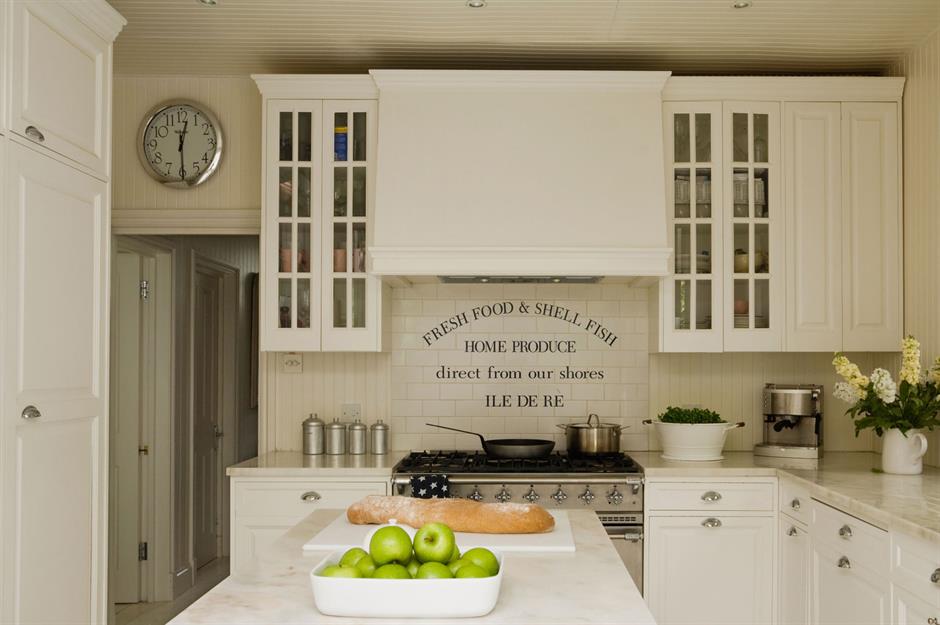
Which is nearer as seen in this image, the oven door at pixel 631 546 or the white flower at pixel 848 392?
the white flower at pixel 848 392

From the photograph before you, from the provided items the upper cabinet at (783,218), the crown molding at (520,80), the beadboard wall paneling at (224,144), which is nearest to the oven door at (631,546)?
the upper cabinet at (783,218)

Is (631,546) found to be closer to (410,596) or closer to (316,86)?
(410,596)

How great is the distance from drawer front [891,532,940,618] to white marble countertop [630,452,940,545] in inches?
1.4

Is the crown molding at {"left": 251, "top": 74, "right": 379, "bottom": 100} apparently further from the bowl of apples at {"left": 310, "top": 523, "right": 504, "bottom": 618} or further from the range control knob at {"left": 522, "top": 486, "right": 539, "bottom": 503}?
the bowl of apples at {"left": 310, "top": 523, "right": 504, "bottom": 618}

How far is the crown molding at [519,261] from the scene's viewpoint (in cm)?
424

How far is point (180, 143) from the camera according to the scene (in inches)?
190

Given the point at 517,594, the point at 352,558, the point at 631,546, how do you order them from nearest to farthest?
the point at 352,558, the point at 517,594, the point at 631,546

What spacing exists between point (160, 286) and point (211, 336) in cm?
112

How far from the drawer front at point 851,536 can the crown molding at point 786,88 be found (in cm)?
199

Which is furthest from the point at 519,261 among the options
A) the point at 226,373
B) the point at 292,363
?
the point at 226,373

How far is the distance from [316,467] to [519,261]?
1317mm

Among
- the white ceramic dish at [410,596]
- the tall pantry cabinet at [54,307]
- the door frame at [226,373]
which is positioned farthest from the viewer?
the door frame at [226,373]

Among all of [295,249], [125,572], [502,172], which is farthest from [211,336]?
[502,172]

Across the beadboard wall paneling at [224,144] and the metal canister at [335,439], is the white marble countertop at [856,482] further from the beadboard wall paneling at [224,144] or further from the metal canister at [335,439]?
the beadboard wall paneling at [224,144]
